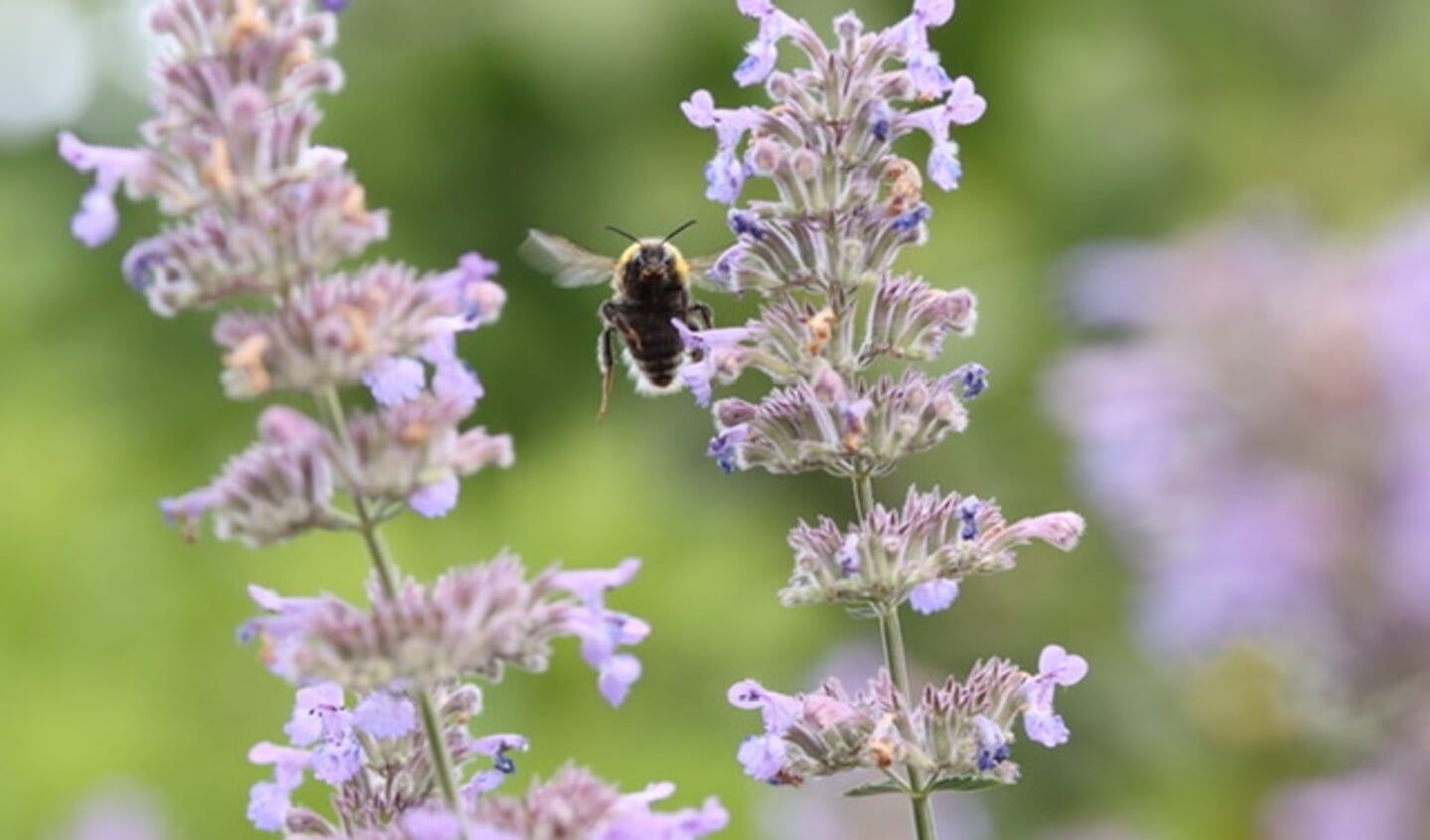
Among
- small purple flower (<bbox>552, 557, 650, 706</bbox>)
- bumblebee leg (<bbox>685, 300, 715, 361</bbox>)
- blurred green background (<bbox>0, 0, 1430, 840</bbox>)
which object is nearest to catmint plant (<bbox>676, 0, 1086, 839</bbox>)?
small purple flower (<bbox>552, 557, 650, 706</bbox>)

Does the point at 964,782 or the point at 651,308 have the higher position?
the point at 651,308

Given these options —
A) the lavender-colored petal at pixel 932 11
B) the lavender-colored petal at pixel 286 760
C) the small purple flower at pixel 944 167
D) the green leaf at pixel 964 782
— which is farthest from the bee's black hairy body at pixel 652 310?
the lavender-colored petal at pixel 286 760

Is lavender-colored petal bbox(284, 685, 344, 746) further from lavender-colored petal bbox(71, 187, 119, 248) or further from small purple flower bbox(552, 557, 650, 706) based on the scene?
lavender-colored petal bbox(71, 187, 119, 248)

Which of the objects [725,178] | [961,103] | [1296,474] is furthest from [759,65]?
[1296,474]

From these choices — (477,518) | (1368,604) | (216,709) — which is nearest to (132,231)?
(477,518)

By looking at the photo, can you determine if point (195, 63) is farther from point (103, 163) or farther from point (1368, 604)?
point (1368, 604)

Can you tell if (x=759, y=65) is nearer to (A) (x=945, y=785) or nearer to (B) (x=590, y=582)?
(B) (x=590, y=582)

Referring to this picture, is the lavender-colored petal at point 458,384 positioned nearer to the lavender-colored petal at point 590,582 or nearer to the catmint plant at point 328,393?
the catmint plant at point 328,393
